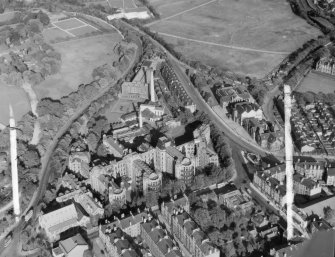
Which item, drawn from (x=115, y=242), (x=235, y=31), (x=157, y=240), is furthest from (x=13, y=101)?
(x=235, y=31)

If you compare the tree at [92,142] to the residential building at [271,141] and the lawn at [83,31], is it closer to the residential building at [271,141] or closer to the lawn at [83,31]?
the residential building at [271,141]

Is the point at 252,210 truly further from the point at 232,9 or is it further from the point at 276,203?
the point at 232,9

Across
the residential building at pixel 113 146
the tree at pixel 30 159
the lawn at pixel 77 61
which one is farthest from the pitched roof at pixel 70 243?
the lawn at pixel 77 61

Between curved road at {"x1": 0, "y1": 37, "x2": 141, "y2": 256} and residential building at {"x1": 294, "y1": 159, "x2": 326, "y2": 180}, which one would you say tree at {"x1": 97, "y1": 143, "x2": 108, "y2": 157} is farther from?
residential building at {"x1": 294, "y1": 159, "x2": 326, "y2": 180}

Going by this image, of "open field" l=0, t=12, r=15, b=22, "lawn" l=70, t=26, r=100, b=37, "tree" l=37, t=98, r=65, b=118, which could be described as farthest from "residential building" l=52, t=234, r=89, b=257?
"open field" l=0, t=12, r=15, b=22

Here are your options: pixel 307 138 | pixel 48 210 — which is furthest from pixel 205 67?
pixel 48 210

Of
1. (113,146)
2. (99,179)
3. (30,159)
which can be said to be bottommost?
(30,159)

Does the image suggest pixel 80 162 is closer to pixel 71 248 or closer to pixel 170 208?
pixel 170 208

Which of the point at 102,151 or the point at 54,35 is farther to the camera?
the point at 54,35
